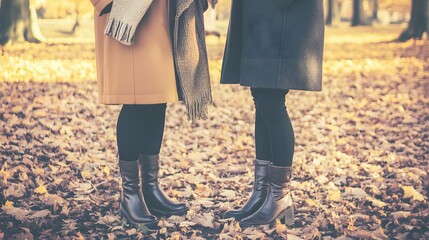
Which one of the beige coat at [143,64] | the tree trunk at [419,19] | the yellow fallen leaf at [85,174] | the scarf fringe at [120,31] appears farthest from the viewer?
the tree trunk at [419,19]

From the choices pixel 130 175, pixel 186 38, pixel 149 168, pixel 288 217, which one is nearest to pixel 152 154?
pixel 149 168

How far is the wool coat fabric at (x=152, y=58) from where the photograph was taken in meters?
2.96

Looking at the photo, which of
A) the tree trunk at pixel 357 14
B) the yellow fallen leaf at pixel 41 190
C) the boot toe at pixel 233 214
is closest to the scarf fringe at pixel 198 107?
the boot toe at pixel 233 214

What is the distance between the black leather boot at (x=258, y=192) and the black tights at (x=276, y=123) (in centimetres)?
7

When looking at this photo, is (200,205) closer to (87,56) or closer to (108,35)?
(108,35)

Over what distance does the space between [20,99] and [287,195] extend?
4.30 meters

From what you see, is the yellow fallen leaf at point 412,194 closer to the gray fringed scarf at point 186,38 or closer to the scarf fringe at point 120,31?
the gray fringed scarf at point 186,38

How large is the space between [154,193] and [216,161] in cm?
171

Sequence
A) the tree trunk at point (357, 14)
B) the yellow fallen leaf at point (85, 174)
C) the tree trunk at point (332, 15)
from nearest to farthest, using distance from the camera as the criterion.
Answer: the yellow fallen leaf at point (85, 174) → the tree trunk at point (332, 15) → the tree trunk at point (357, 14)

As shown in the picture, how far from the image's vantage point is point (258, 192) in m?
3.26

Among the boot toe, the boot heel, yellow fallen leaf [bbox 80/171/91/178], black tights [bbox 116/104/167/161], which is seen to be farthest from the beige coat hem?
yellow fallen leaf [bbox 80/171/91/178]

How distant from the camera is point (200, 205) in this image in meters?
3.66

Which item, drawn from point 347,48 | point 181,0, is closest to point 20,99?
point 181,0

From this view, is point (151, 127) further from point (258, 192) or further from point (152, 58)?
point (258, 192)
